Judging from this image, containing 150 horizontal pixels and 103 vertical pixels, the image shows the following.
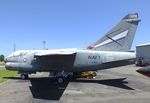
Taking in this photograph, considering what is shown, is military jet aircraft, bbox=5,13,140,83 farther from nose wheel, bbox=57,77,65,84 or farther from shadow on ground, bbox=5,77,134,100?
shadow on ground, bbox=5,77,134,100

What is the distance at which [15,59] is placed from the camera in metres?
30.6

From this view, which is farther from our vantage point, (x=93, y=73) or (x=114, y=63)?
(x=93, y=73)

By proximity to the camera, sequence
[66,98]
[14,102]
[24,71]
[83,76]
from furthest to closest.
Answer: [83,76] → [24,71] → [66,98] → [14,102]

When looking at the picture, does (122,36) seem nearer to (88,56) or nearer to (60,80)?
(88,56)

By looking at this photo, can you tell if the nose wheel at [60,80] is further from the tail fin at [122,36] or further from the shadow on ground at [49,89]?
the tail fin at [122,36]

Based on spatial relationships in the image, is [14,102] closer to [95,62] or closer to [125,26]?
[95,62]

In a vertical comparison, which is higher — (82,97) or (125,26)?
(125,26)

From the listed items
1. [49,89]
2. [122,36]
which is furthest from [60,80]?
[122,36]

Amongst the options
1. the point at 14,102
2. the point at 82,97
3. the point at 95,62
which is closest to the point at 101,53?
the point at 95,62

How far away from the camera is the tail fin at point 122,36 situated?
29453 millimetres

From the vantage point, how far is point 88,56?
94.5 feet

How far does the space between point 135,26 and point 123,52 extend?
2.88 metres

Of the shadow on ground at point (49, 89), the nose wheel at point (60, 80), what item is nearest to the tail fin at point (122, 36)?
the shadow on ground at point (49, 89)

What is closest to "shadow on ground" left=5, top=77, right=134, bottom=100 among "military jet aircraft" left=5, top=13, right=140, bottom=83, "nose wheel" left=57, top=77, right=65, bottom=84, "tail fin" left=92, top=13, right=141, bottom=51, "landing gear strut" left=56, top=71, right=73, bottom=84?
"nose wheel" left=57, top=77, right=65, bottom=84
